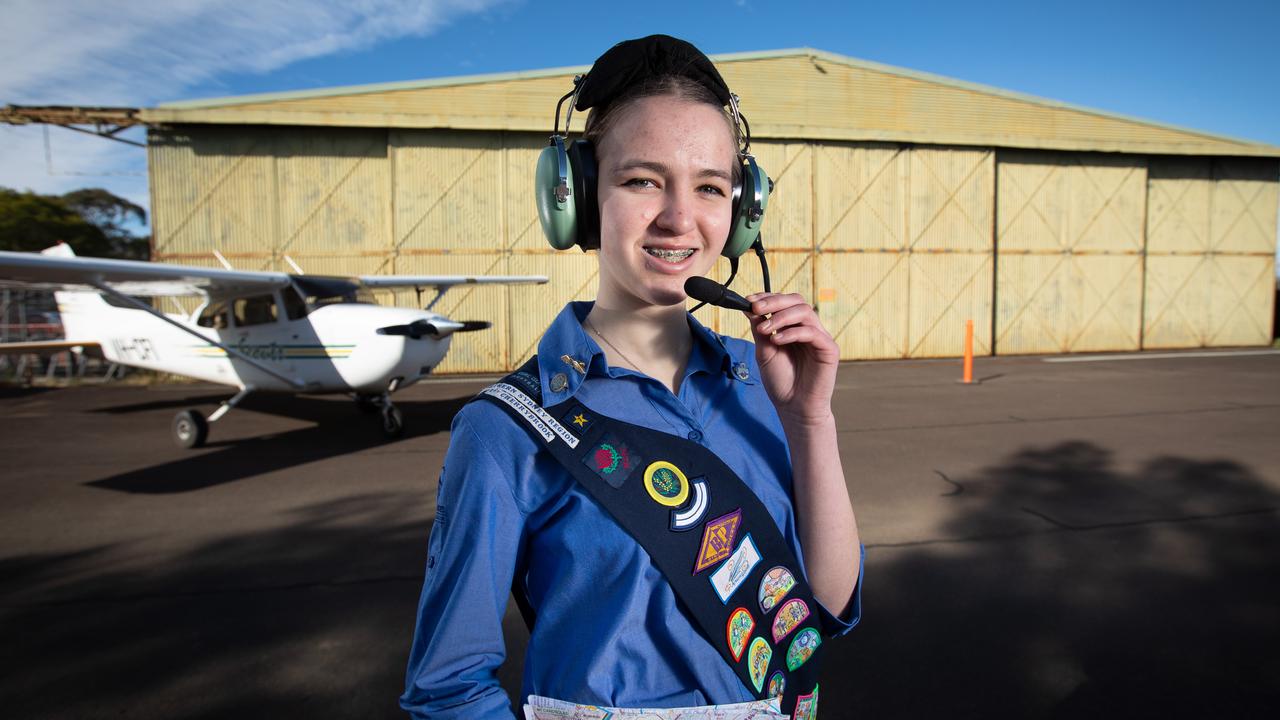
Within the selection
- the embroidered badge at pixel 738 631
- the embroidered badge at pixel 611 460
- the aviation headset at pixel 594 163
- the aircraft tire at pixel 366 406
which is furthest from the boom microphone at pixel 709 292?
the aircraft tire at pixel 366 406

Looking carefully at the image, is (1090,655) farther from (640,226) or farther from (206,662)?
(206,662)

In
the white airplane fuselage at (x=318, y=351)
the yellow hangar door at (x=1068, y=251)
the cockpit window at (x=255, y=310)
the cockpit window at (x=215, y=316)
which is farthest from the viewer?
the yellow hangar door at (x=1068, y=251)

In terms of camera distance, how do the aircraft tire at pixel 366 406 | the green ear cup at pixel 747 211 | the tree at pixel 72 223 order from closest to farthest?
the green ear cup at pixel 747 211
the aircraft tire at pixel 366 406
the tree at pixel 72 223

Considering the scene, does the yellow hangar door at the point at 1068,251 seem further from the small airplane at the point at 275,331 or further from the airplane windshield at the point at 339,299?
the airplane windshield at the point at 339,299

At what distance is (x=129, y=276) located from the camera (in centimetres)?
769

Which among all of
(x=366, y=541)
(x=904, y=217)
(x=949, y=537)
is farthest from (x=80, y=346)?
(x=904, y=217)

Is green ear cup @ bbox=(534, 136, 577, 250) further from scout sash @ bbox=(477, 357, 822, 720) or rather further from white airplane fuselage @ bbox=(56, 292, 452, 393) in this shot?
Answer: white airplane fuselage @ bbox=(56, 292, 452, 393)

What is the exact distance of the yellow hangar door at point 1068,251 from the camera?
59.7 ft

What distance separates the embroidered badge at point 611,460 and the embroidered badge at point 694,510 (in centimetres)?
11

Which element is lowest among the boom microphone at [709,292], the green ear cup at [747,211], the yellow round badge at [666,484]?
the yellow round badge at [666,484]

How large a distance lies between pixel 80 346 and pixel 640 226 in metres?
14.3

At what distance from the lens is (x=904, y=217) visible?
1755cm

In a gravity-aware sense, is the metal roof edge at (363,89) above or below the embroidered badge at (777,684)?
above

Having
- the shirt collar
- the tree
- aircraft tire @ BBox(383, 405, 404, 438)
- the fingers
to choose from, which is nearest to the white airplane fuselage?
aircraft tire @ BBox(383, 405, 404, 438)
